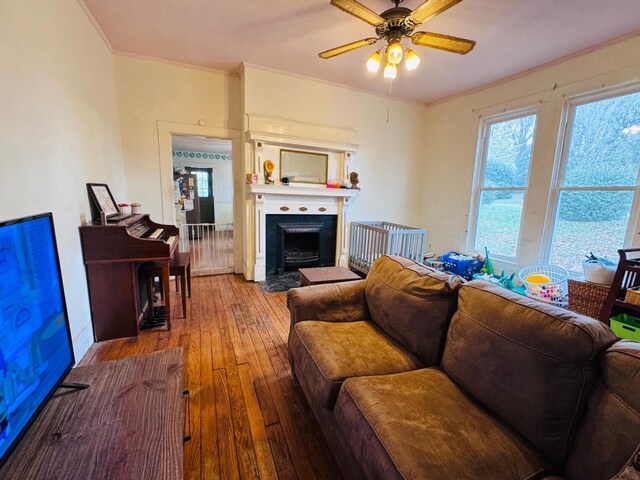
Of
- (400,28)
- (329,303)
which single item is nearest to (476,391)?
(329,303)

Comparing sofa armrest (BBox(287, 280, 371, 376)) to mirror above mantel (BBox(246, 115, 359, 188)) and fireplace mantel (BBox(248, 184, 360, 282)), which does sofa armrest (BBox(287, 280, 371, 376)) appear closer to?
fireplace mantel (BBox(248, 184, 360, 282))

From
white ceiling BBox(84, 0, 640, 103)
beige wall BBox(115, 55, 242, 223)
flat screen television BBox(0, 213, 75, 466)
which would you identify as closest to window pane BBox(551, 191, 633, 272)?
white ceiling BBox(84, 0, 640, 103)

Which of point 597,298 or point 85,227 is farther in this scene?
point 597,298

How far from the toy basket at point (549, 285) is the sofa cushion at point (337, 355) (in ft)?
A: 7.49

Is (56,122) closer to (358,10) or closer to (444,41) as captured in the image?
(358,10)

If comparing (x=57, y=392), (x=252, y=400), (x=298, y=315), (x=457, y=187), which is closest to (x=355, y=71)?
(x=457, y=187)

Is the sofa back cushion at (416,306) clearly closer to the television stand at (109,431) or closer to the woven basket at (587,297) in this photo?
the television stand at (109,431)

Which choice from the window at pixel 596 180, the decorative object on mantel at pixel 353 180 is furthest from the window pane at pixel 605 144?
the decorative object on mantel at pixel 353 180

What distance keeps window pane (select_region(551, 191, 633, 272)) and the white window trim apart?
0.14 feet

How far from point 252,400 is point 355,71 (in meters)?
3.77

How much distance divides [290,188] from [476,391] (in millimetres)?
3141

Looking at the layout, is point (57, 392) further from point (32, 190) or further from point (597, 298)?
point (597, 298)

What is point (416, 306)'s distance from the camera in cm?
149

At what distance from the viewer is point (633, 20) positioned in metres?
2.41
